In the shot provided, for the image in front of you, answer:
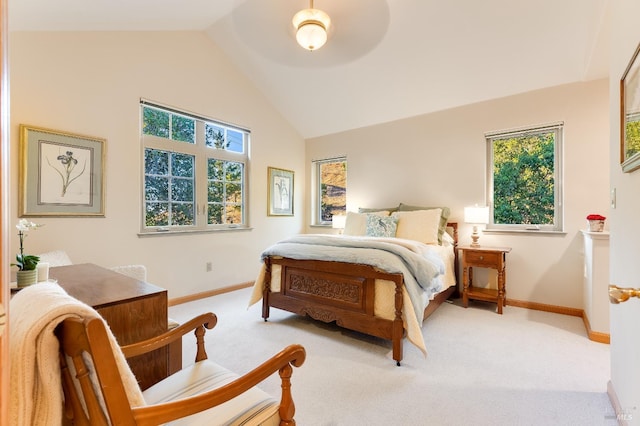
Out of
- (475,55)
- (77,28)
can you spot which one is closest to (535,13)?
(475,55)

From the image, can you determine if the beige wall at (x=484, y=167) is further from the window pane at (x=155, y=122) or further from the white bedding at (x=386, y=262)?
the window pane at (x=155, y=122)

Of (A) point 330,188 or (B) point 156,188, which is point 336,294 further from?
(A) point 330,188

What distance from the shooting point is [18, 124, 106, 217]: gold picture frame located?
2371 mm

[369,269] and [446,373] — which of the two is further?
[369,269]

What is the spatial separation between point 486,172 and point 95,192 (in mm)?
4210

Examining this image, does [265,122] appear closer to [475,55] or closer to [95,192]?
[95,192]

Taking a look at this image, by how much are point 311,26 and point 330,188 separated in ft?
9.28

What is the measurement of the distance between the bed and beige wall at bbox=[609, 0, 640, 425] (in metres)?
0.99

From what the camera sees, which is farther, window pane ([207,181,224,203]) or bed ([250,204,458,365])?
window pane ([207,181,224,203])

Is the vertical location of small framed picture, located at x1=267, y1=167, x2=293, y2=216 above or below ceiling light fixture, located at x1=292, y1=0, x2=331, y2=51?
below

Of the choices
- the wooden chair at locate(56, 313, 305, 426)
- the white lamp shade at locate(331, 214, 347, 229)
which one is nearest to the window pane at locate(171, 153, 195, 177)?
the white lamp shade at locate(331, 214, 347, 229)

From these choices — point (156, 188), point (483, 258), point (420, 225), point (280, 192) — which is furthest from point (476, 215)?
point (156, 188)

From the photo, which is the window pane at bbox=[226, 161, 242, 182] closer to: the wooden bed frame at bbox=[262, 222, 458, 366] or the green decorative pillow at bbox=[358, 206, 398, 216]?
the wooden bed frame at bbox=[262, 222, 458, 366]

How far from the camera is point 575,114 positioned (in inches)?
118
